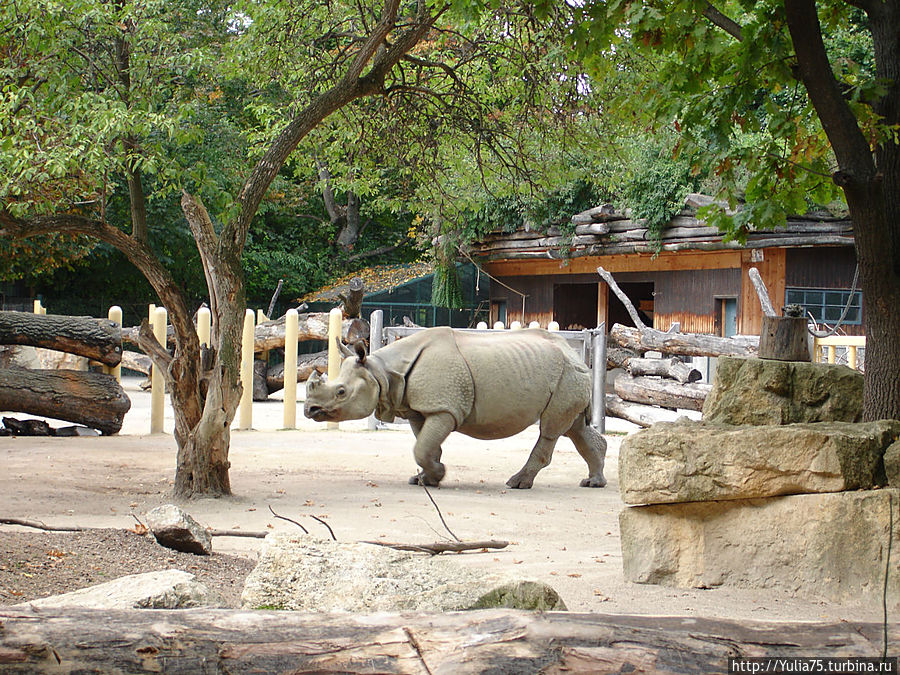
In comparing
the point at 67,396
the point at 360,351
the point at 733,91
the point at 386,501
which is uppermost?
the point at 733,91

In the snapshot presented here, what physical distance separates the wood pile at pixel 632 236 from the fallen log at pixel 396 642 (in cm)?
1384

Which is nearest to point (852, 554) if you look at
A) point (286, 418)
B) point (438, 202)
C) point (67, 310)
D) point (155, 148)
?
point (155, 148)

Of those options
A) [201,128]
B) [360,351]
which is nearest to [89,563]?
[360,351]

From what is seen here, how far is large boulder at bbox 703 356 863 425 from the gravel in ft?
9.16

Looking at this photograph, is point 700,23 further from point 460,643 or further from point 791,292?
point 791,292

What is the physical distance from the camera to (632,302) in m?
25.2

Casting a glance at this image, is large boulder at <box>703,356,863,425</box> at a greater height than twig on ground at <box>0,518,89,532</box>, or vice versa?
large boulder at <box>703,356,863,425</box>

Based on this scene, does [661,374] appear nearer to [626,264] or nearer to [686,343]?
[686,343]

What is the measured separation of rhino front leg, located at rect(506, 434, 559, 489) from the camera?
360 inches

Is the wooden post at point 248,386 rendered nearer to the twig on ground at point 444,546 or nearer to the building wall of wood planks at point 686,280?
the twig on ground at point 444,546

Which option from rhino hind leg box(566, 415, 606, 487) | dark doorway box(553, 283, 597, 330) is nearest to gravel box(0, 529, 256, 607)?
rhino hind leg box(566, 415, 606, 487)

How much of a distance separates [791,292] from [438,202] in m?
9.31

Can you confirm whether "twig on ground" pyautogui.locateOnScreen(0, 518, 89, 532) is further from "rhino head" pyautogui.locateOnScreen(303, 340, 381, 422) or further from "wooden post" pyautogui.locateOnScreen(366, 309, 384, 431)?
"wooden post" pyautogui.locateOnScreen(366, 309, 384, 431)

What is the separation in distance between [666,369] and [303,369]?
7570 mm
